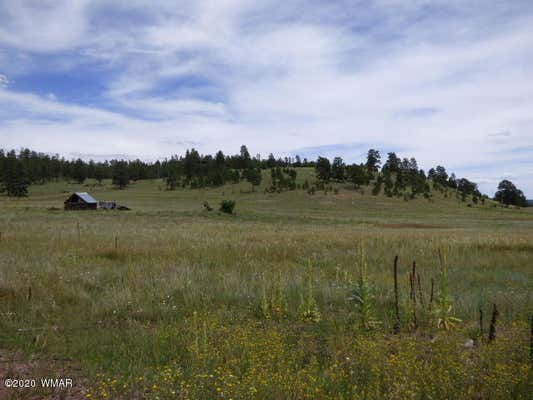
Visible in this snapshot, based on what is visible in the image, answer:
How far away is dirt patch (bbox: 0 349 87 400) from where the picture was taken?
155 inches

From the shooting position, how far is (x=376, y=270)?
36.6 ft

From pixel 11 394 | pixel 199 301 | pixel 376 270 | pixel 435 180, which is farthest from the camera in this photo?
pixel 435 180

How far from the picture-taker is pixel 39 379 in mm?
4242

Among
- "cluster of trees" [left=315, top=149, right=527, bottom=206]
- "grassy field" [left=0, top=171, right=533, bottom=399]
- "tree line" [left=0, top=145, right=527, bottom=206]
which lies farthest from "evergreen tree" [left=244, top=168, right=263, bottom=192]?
"grassy field" [left=0, top=171, right=533, bottom=399]

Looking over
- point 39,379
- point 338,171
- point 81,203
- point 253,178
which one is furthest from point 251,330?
point 338,171

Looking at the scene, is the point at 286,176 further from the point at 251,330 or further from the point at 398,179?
the point at 251,330

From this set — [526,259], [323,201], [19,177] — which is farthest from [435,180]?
[19,177]

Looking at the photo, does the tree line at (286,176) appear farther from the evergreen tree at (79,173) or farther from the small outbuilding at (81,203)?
the small outbuilding at (81,203)

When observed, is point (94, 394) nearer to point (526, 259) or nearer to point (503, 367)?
point (503, 367)

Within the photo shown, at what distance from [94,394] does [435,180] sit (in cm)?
12625

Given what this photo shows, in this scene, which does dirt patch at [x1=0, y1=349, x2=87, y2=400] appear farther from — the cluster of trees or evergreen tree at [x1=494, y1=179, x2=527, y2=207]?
evergreen tree at [x1=494, y1=179, x2=527, y2=207]

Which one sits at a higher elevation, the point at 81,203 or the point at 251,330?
the point at 251,330

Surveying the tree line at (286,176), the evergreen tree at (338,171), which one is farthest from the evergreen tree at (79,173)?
the evergreen tree at (338,171)

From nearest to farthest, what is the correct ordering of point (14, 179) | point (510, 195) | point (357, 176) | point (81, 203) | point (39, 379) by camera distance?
1. point (39, 379)
2. point (81, 203)
3. point (357, 176)
4. point (14, 179)
5. point (510, 195)
